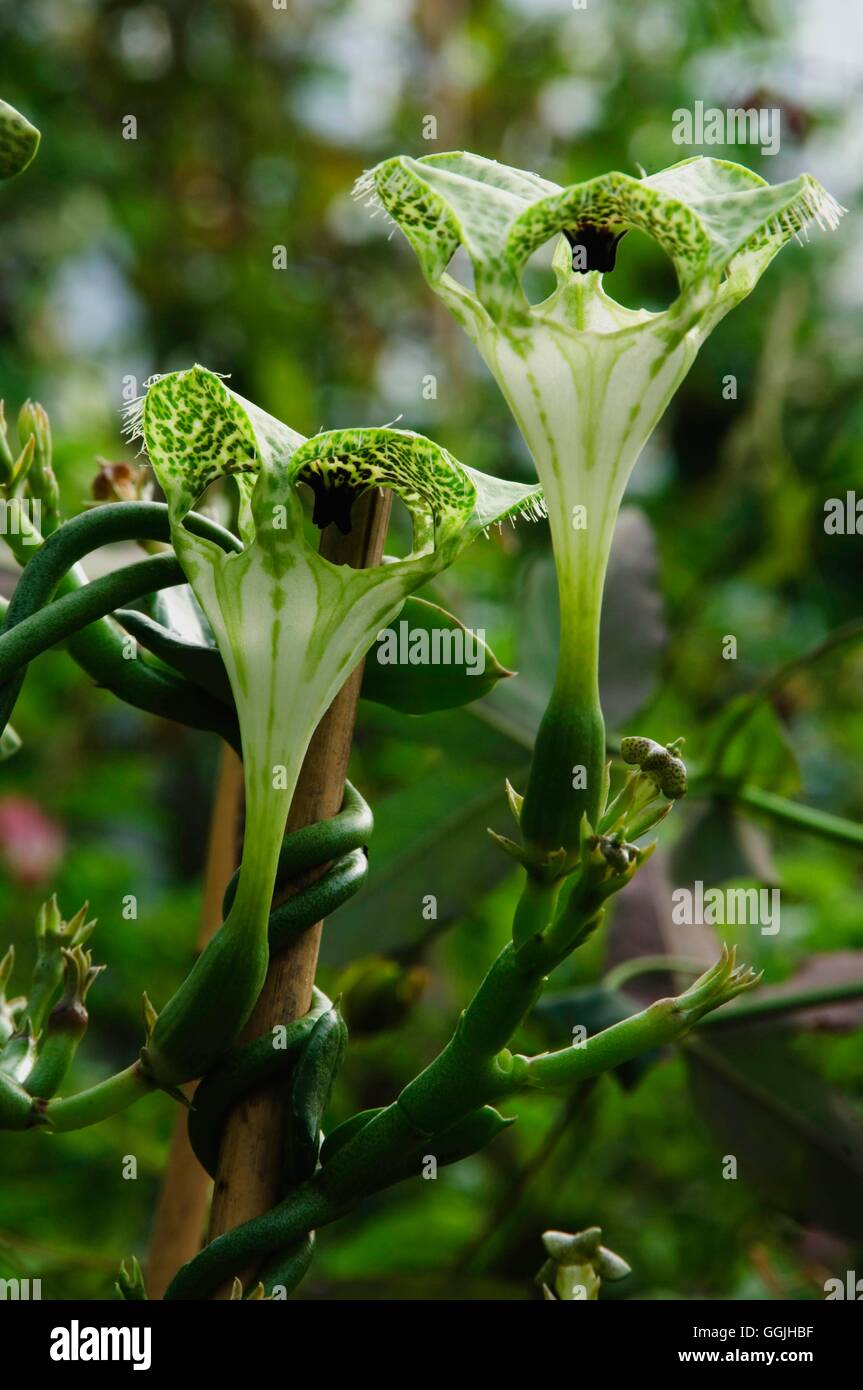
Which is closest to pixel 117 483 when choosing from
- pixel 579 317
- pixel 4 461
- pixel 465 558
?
pixel 4 461

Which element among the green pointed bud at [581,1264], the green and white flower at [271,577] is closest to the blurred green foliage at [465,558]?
the green and white flower at [271,577]

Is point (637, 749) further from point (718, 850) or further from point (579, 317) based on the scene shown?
point (718, 850)

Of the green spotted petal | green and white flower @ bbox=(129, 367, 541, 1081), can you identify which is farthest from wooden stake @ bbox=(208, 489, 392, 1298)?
the green spotted petal

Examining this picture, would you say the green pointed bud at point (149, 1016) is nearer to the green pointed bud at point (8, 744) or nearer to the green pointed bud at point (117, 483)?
the green pointed bud at point (8, 744)

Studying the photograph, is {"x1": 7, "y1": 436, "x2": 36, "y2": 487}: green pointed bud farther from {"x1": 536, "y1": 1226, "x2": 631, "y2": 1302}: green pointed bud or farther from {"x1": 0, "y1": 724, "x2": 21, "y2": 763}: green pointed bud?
{"x1": 536, "y1": 1226, "x2": 631, "y2": 1302}: green pointed bud

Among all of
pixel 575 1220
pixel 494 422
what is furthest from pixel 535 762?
pixel 494 422

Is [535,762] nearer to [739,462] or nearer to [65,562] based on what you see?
[65,562]

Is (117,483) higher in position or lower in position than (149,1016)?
higher
